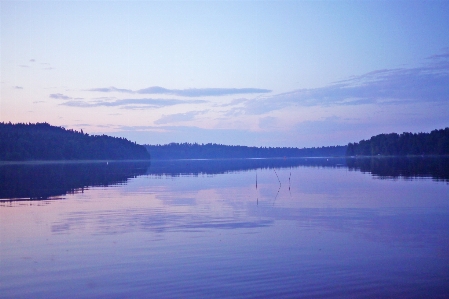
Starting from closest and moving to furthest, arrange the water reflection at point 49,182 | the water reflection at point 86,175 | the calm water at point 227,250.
A: 1. the calm water at point 227,250
2. the water reflection at point 49,182
3. the water reflection at point 86,175

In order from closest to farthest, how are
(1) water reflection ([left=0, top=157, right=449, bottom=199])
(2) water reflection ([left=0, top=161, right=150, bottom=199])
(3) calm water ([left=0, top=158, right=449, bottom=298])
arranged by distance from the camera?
(3) calm water ([left=0, top=158, right=449, bottom=298]) → (2) water reflection ([left=0, top=161, right=150, bottom=199]) → (1) water reflection ([left=0, top=157, right=449, bottom=199])

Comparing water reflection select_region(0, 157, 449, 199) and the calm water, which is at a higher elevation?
water reflection select_region(0, 157, 449, 199)

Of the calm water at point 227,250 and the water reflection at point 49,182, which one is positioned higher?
the water reflection at point 49,182

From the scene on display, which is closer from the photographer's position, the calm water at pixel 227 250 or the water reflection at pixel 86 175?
the calm water at pixel 227 250

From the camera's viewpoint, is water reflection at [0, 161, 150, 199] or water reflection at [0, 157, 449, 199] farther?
water reflection at [0, 157, 449, 199]

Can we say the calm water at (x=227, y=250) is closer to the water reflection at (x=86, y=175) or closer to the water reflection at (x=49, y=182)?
the water reflection at (x=49, y=182)

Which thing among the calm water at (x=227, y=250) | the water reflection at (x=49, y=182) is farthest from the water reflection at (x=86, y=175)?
the calm water at (x=227, y=250)

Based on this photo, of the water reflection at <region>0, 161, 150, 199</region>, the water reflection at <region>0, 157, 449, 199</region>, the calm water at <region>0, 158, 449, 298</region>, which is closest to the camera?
the calm water at <region>0, 158, 449, 298</region>

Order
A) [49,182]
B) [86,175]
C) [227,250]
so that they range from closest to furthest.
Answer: [227,250], [49,182], [86,175]

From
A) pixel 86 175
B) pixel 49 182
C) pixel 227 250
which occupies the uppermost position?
pixel 86 175

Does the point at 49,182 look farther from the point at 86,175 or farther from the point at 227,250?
the point at 227,250

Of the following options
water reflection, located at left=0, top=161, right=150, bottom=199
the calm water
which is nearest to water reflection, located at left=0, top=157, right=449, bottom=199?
water reflection, located at left=0, top=161, right=150, bottom=199

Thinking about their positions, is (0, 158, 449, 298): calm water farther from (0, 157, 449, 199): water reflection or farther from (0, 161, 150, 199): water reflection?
(0, 157, 449, 199): water reflection

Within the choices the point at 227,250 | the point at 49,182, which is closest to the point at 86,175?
the point at 49,182
